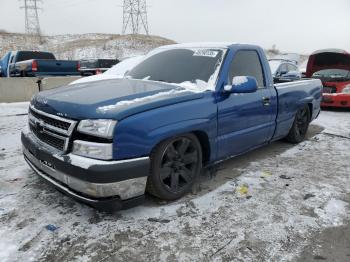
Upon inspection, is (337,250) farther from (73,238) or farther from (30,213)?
(30,213)

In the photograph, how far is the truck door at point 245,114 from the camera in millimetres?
4008

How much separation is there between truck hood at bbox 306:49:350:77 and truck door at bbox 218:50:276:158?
7739mm

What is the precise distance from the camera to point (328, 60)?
11844 millimetres

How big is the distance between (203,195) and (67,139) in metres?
1.65

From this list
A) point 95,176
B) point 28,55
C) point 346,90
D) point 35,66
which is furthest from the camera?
point 28,55

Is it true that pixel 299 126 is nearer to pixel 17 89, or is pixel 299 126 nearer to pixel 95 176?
pixel 95 176

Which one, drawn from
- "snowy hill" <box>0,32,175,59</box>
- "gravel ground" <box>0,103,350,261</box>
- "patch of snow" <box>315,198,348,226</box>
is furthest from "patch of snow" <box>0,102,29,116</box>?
"snowy hill" <box>0,32,175,59</box>

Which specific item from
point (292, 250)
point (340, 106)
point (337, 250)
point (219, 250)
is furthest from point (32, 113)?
point (340, 106)

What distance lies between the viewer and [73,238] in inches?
116

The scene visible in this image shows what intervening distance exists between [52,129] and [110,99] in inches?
24.6

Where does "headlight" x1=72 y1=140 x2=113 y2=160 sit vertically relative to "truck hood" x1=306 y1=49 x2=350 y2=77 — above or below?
below

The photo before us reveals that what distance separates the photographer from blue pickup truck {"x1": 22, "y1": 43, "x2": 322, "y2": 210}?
2.98m

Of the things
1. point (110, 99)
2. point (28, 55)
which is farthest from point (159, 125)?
point (28, 55)

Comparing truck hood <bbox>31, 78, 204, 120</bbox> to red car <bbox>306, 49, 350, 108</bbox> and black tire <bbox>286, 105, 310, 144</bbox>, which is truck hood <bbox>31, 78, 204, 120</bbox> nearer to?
black tire <bbox>286, 105, 310, 144</bbox>
